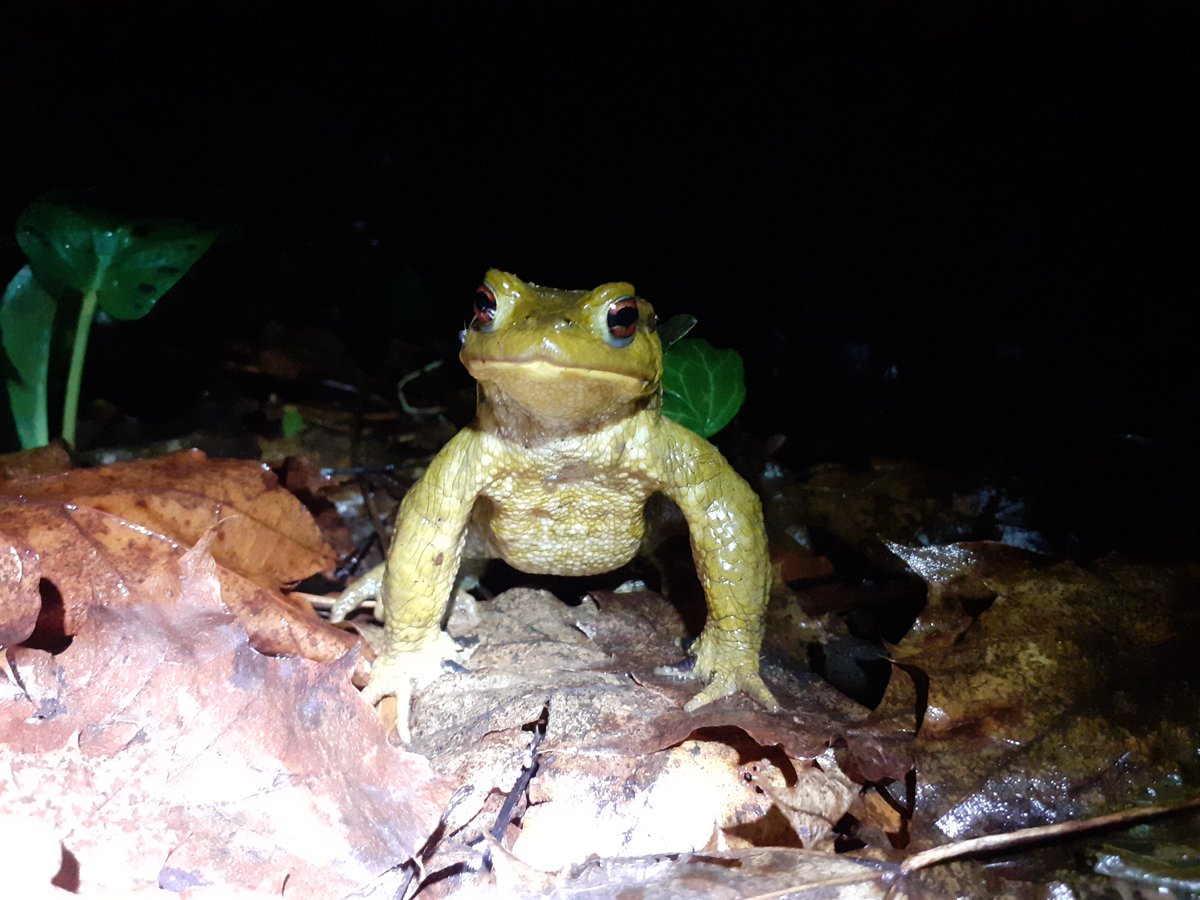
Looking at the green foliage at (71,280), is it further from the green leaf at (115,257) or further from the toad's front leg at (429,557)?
the toad's front leg at (429,557)

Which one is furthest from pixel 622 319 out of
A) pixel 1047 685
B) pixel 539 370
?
pixel 1047 685

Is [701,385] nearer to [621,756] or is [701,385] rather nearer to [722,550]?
[722,550]

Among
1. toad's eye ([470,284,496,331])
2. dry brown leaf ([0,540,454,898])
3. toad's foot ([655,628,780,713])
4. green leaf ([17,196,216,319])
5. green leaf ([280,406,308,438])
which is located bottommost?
green leaf ([280,406,308,438])

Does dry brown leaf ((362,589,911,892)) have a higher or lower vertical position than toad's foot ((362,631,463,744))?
higher

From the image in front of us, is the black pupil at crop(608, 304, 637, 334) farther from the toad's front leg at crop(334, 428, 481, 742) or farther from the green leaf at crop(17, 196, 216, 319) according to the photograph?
the green leaf at crop(17, 196, 216, 319)

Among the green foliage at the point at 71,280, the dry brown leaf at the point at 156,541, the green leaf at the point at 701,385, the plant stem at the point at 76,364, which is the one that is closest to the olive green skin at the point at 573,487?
the dry brown leaf at the point at 156,541

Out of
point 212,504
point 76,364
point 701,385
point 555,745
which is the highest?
point 701,385

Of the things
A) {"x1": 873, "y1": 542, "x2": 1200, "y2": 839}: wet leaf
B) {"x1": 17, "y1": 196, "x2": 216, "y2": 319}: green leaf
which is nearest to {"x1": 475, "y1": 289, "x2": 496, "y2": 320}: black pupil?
{"x1": 873, "y1": 542, "x2": 1200, "y2": 839}: wet leaf
